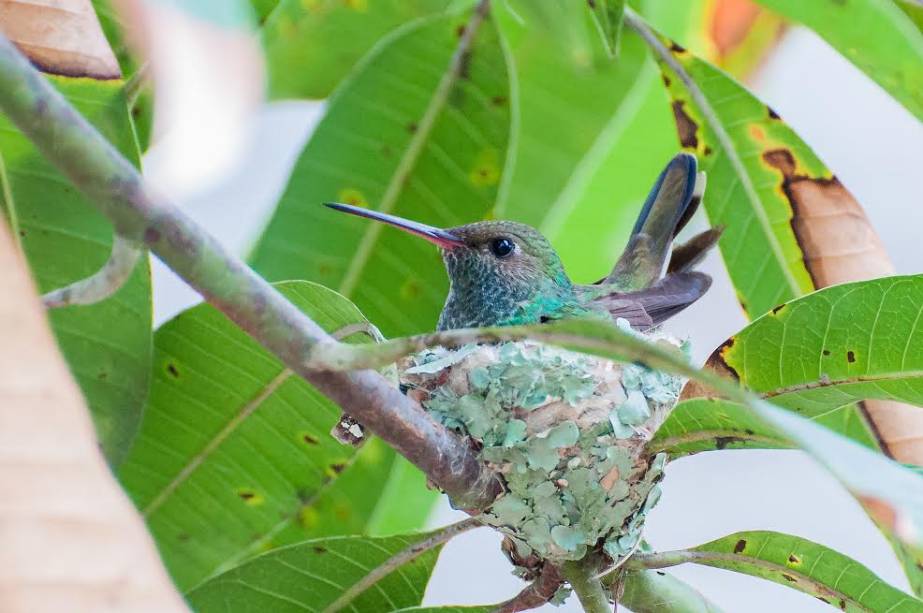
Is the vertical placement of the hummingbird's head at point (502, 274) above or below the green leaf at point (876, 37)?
below

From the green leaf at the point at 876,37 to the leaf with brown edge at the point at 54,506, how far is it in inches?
53.2

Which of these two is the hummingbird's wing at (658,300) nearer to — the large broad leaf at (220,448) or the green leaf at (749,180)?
the green leaf at (749,180)

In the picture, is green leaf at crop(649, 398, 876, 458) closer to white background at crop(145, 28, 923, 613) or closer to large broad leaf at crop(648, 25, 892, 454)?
large broad leaf at crop(648, 25, 892, 454)

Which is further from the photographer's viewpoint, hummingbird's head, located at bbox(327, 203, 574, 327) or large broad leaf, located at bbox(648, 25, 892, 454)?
hummingbird's head, located at bbox(327, 203, 574, 327)

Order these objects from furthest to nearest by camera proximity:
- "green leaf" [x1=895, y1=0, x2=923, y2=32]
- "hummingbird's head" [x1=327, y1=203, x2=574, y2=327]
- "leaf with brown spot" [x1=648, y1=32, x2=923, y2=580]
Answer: "hummingbird's head" [x1=327, y1=203, x2=574, y2=327] → "leaf with brown spot" [x1=648, y1=32, x2=923, y2=580] → "green leaf" [x1=895, y1=0, x2=923, y2=32]

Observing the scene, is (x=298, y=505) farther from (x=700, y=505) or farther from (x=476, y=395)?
(x=700, y=505)

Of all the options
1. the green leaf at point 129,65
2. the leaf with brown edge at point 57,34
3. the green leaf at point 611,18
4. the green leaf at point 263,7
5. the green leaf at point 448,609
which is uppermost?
the green leaf at point 611,18

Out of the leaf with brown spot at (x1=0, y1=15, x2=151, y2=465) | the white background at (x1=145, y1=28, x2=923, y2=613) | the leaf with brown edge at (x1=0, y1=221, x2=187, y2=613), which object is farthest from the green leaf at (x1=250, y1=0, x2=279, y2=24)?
the white background at (x1=145, y1=28, x2=923, y2=613)

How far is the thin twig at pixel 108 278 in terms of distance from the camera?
3.25ft

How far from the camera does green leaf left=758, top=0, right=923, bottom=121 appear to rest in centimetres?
160

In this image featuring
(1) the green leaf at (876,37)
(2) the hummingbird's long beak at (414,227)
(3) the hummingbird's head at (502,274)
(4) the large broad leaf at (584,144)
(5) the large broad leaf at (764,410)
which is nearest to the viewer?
(5) the large broad leaf at (764,410)

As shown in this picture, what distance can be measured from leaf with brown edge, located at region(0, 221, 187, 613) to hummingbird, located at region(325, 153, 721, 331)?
71.6 inches

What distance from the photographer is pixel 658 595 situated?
1.72 meters

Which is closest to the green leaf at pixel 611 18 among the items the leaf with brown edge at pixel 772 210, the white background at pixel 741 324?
the leaf with brown edge at pixel 772 210
